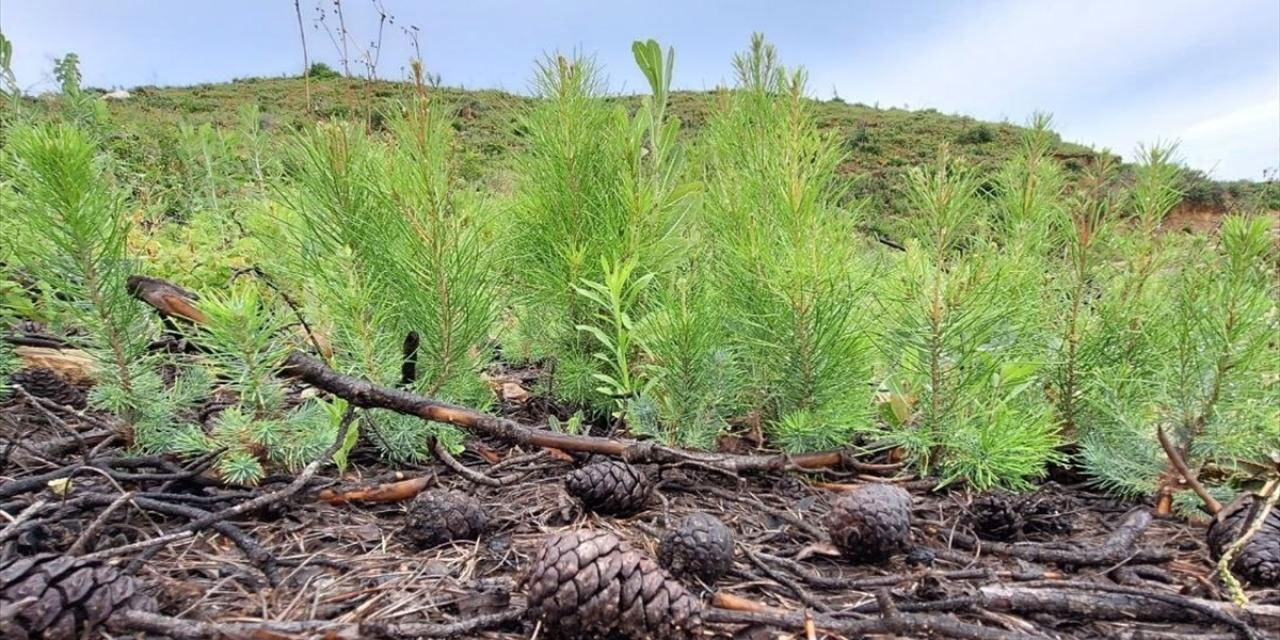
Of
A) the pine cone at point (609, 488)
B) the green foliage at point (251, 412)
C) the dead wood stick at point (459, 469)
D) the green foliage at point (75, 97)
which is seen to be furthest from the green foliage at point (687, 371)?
the green foliage at point (75, 97)

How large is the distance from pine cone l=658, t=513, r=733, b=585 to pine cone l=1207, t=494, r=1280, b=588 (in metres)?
0.88

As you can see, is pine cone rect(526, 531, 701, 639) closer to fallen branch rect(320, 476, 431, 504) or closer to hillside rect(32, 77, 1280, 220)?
fallen branch rect(320, 476, 431, 504)

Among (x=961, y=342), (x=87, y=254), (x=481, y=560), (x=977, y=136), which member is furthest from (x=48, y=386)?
(x=977, y=136)

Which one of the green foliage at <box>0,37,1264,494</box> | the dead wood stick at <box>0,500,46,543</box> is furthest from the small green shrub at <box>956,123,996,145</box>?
the dead wood stick at <box>0,500,46,543</box>

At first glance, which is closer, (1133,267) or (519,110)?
(1133,267)

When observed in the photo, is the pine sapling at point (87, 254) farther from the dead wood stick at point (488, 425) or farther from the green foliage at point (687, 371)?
the green foliage at point (687, 371)

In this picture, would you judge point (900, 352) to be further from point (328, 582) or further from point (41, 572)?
point (41, 572)

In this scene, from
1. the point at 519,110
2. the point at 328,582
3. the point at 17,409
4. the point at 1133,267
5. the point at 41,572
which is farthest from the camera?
the point at 519,110

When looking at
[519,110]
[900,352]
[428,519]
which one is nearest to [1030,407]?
[900,352]

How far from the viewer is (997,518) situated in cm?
133

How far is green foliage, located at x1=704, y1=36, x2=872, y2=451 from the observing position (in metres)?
1.47

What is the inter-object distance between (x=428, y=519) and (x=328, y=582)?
20cm

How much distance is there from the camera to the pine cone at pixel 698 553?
1.07 meters

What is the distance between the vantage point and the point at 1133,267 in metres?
1.61
